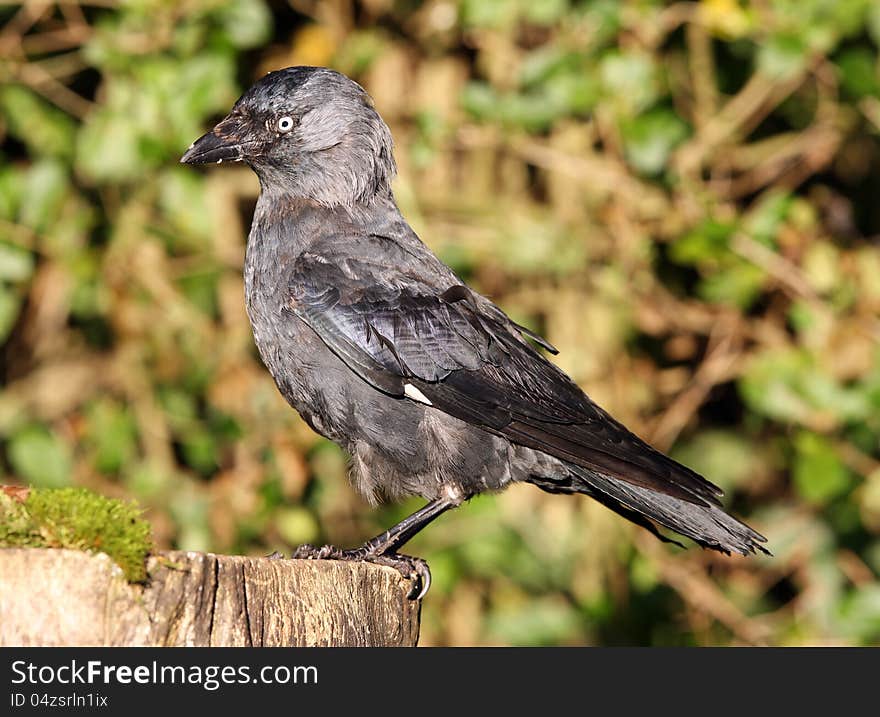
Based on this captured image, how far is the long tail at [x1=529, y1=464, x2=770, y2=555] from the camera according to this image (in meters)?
3.54

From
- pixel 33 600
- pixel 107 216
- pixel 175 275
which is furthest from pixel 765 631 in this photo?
pixel 33 600

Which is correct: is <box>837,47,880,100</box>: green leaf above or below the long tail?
above

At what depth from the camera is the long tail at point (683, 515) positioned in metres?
3.54

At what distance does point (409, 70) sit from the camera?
623 centimetres

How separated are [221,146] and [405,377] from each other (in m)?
1.03

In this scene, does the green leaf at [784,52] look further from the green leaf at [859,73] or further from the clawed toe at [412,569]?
the clawed toe at [412,569]

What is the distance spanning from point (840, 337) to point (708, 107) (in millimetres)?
1311

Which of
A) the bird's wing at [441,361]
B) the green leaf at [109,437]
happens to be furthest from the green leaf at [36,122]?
the bird's wing at [441,361]

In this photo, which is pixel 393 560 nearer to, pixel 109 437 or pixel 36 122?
pixel 109 437

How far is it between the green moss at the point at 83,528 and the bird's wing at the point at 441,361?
138 cm

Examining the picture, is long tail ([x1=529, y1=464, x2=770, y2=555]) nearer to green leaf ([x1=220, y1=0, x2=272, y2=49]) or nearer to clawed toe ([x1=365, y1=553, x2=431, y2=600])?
clawed toe ([x1=365, y1=553, x2=431, y2=600])

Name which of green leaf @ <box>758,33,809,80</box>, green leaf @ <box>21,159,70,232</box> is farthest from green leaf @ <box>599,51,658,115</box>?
green leaf @ <box>21,159,70,232</box>

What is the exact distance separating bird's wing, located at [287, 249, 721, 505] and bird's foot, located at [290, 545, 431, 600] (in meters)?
0.46

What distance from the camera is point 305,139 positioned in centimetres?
418
